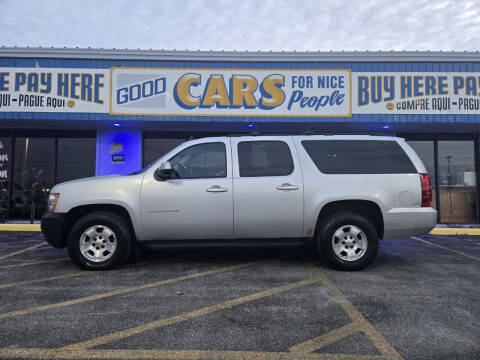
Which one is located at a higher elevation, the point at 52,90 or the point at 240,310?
the point at 52,90

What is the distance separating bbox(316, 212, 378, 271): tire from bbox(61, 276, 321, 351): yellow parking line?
66cm

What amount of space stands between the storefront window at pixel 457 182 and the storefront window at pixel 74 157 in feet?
40.4

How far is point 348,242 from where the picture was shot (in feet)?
13.7

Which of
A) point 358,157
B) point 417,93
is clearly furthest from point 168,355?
point 417,93

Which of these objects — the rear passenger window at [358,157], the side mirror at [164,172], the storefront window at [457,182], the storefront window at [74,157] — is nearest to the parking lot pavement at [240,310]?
the side mirror at [164,172]

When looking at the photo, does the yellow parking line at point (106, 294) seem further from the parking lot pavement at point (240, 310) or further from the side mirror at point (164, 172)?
the side mirror at point (164, 172)

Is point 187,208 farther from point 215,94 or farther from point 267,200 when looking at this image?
point 215,94

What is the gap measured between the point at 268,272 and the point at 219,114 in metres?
5.69

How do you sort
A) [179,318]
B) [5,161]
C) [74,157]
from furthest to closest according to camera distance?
1. [74,157]
2. [5,161]
3. [179,318]

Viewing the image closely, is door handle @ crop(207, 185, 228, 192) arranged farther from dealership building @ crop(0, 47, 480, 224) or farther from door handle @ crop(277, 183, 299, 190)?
dealership building @ crop(0, 47, 480, 224)

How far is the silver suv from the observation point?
13.6ft

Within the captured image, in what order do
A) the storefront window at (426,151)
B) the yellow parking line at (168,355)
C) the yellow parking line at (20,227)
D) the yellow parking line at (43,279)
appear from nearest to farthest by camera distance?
the yellow parking line at (168,355) < the yellow parking line at (43,279) < the yellow parking line at (20,227) < the storefront window at (426,151)

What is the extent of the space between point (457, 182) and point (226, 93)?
8.68 m

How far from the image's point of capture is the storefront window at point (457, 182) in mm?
10336
